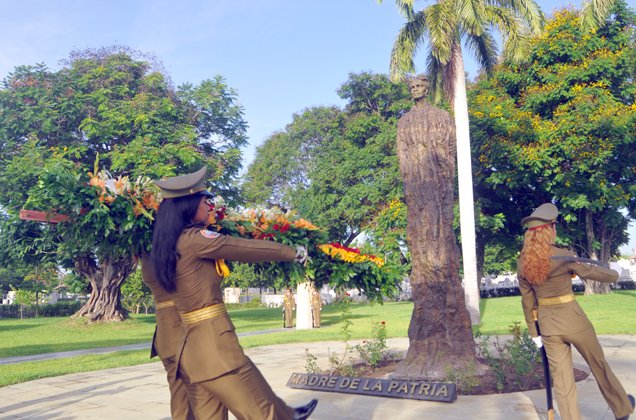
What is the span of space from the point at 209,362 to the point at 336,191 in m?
33.5

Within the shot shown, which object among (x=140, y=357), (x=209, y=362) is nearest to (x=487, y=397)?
(x=209, y=362)

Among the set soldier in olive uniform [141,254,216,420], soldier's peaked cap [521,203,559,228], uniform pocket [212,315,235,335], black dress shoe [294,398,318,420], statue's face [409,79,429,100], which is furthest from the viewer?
statue's face [409,79,429,100]

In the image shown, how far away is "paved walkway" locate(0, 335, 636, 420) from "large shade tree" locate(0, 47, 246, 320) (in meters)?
11.3

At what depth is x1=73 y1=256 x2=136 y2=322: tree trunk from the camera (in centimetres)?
2712

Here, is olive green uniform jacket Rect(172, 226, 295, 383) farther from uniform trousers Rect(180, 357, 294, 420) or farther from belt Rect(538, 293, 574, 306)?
belt Rect(538, 293, 574, 306)

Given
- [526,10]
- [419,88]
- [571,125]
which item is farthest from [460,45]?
[419,88]

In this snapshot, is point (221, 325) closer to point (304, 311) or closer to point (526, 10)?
point (304, 311)

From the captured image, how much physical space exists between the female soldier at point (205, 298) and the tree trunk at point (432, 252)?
16.1 ft

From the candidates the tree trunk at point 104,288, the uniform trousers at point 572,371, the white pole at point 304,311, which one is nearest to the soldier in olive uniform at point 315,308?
the white pole at point 304,311

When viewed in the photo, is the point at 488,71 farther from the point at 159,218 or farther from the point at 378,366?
the point at 159,218

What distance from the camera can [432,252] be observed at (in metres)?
8.52

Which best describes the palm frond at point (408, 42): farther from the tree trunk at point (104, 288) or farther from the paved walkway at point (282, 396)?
the tree trunk at point (104, 288)

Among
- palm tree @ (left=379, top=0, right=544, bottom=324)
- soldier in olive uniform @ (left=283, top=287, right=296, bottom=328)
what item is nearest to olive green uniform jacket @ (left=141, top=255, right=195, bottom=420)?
palm tree @ (left=379, top=0, right=544, bottom=324)

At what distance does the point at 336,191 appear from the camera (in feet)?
121
